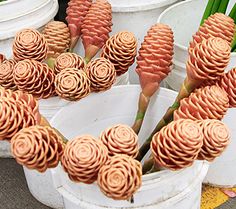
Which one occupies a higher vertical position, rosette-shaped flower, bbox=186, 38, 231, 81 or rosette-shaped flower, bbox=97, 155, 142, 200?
rosette-shaped flower, bbox=186, 38, 231, 81

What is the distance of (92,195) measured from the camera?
45 cm

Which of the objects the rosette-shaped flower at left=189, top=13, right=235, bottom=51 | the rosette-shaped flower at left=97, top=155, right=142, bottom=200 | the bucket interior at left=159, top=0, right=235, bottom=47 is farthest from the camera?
the bucket interior at left=159, top=0, right=235, bottom=47

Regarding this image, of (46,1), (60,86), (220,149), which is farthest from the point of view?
(46,1)

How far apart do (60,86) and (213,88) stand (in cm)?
17

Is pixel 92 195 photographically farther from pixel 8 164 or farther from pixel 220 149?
pixel 8 164

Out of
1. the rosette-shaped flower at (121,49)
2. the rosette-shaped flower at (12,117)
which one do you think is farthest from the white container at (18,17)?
the rosette-shaped flower at (12,117)

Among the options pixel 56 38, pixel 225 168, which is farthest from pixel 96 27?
pixel 225 168

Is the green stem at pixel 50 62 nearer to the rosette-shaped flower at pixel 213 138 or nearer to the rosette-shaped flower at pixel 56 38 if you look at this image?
the rosette-shaped flower at pixel 56 38

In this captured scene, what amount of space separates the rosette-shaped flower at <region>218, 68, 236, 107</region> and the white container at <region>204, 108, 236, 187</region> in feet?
0.61

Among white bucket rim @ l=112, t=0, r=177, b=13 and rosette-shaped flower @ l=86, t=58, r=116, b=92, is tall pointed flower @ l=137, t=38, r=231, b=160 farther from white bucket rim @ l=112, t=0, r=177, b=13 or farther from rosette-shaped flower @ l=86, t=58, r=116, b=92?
white bucket rim @ l=112, t=0, r=177, b=13

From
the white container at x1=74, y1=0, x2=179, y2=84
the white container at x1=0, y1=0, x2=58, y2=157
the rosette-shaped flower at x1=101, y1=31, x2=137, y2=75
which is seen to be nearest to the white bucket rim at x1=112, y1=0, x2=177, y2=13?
the white container at x1=74, y1=0, x2=179, y2=84

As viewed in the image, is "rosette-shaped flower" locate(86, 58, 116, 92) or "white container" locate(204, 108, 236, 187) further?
"white container" locate(204, 108, 236, 187)

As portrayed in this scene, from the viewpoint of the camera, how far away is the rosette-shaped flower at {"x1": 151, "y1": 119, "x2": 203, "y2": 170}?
40 cm

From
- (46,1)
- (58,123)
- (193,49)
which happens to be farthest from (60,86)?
(46,1)
